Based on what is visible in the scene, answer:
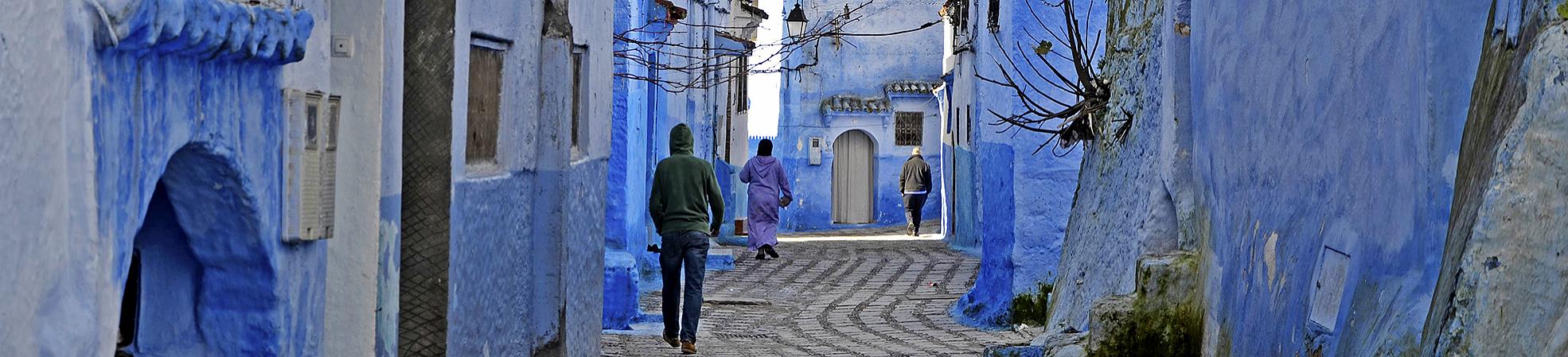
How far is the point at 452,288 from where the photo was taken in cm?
631

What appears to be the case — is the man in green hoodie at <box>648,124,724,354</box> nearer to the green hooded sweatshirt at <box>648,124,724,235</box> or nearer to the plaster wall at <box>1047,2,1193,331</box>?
the green hooded sweatshirt at <box>648,124,724,235</box>

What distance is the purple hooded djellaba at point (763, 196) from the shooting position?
17.9 m

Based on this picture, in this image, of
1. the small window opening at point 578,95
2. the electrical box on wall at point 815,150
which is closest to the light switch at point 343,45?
the small window opening at point 578,95

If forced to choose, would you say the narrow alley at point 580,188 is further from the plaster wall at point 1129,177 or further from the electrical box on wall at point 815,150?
the electrical box on wall at point 815,150

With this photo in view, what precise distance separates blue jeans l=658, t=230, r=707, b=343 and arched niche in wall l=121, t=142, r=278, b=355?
5480 mm

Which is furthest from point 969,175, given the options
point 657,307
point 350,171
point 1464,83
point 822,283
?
point 1464,83

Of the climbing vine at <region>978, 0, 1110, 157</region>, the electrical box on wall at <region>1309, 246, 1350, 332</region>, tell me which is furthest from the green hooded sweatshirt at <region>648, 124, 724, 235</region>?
the electrical box on wall at <region>1309, 246, 1350, 332</region>

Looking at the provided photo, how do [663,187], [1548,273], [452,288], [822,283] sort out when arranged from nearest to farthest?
1. [1548,273]
2. [452,288]
3. [663,187]
4. [822,283]

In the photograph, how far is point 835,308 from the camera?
1410cm

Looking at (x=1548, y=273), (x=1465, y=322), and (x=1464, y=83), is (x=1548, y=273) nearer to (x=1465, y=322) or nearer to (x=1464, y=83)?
(x=1465, y=322)

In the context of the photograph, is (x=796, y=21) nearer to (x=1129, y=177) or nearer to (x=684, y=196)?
(x=684, y=196)

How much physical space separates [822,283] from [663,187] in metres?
6.67

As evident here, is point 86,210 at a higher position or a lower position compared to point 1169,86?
lower

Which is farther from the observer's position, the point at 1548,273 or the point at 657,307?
the point at 657,307
